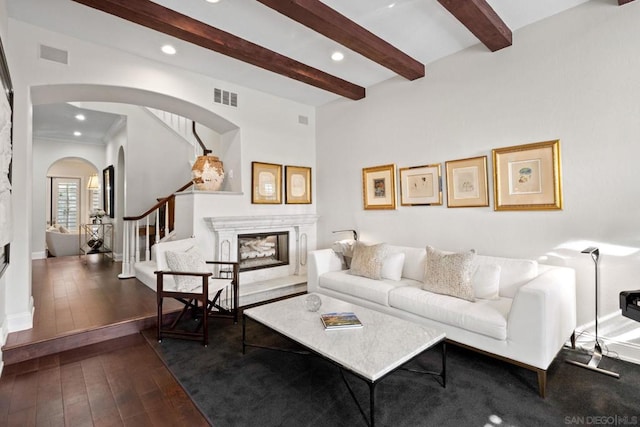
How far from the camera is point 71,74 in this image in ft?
10.1

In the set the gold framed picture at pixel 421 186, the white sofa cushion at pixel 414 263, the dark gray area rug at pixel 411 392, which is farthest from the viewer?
the gold framed picture at pixel 421 186

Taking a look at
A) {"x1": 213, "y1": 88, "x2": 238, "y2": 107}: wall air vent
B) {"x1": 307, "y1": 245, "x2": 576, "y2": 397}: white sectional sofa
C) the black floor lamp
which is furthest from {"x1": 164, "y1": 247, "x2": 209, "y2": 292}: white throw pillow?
the black floor lamp

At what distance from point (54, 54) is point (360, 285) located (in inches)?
150

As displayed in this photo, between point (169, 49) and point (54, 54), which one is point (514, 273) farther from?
point (54, 54)

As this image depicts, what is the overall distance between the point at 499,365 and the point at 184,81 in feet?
14.6

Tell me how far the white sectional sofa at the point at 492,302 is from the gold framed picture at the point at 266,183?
1607mm

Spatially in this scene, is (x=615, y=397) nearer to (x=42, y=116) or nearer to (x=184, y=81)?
(x=184, y=81)

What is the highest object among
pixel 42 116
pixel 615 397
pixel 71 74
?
pixel 42 116

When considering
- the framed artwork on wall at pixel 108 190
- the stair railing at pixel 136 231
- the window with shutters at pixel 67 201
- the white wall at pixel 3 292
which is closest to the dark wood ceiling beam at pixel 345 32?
the white wall at pixel 3 292

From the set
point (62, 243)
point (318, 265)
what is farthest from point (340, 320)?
point (62, 243)

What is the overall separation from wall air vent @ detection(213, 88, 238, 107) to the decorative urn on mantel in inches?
30.8

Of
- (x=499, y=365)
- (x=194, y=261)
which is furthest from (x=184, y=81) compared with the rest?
(x=499, y=365)

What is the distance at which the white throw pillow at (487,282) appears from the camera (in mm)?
2832

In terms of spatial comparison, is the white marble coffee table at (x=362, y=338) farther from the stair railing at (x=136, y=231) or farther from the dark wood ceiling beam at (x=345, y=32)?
the stair railing at (x=136, y=231)
